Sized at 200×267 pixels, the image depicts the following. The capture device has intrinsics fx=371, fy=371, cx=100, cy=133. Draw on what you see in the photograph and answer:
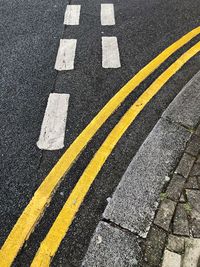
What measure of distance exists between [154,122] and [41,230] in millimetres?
2020

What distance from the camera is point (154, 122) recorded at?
4.70 metres

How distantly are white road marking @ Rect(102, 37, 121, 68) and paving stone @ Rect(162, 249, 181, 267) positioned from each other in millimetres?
3211

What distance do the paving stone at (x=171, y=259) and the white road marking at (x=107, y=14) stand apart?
4.63 metres

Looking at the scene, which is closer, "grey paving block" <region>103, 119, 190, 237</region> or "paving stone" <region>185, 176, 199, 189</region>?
"grey paving block" <region>103, 119, 190, 237</region>

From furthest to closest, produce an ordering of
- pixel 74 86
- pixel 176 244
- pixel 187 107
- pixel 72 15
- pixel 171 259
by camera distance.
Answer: pixel 72 15, pixel 74 86, pixel 187 107, pixel 176 244, pixel 171 259

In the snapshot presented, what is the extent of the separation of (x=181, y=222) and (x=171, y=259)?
1.34 feet

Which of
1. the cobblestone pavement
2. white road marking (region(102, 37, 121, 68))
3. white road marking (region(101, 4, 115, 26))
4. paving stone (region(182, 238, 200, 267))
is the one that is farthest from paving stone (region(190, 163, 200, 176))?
white road marking (region(101, 4, 115, 26))

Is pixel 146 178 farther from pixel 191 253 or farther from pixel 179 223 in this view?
pixel 191 253

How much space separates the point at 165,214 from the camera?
11.8 feet

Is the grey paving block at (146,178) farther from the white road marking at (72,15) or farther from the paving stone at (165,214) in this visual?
the white road marking at (72,15)

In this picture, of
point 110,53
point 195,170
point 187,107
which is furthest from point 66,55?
point 195,170

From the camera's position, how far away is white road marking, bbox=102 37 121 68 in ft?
18.9

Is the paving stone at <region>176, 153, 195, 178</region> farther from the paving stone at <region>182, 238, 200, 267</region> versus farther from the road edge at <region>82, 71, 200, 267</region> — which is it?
the paving stone at <region>182, 238, 200, 267</region>

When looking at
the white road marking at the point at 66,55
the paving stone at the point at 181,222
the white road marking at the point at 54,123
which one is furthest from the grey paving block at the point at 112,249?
the white road marking at the point at 66,55
